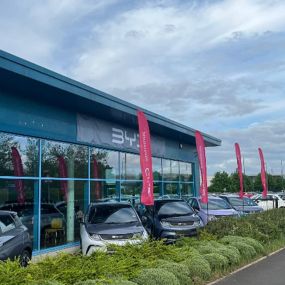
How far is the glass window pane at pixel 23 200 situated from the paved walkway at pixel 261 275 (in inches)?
271

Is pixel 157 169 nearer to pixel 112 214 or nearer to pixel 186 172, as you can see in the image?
pixel 186 172

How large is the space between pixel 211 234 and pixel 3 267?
799 centimetres

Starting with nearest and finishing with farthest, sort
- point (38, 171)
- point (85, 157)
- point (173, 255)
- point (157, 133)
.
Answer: point (173, 255)
point (38, 171)
point (85, 157)
point (157, 133)

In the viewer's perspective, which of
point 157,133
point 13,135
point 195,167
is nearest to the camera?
point 13,135

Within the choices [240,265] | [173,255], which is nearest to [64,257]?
[173,255]

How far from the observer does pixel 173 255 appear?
9805 mm

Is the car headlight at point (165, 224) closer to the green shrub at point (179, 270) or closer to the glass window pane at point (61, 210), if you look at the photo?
the glass window pane at point (61, 210)

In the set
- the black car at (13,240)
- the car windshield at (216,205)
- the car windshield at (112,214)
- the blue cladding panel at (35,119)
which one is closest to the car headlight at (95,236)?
the car windshield at (112,214)

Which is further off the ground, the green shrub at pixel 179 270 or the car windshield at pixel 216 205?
the car windshield at pixel 216 205

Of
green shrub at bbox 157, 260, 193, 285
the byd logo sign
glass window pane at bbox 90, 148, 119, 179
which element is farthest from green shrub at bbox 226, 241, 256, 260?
the byd logo sign

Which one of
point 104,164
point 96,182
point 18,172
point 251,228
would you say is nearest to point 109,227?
point 18,172

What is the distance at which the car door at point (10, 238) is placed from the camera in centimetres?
1036

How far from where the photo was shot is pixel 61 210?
1698cm

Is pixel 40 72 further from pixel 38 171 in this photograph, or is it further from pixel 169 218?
pixel 169 218
